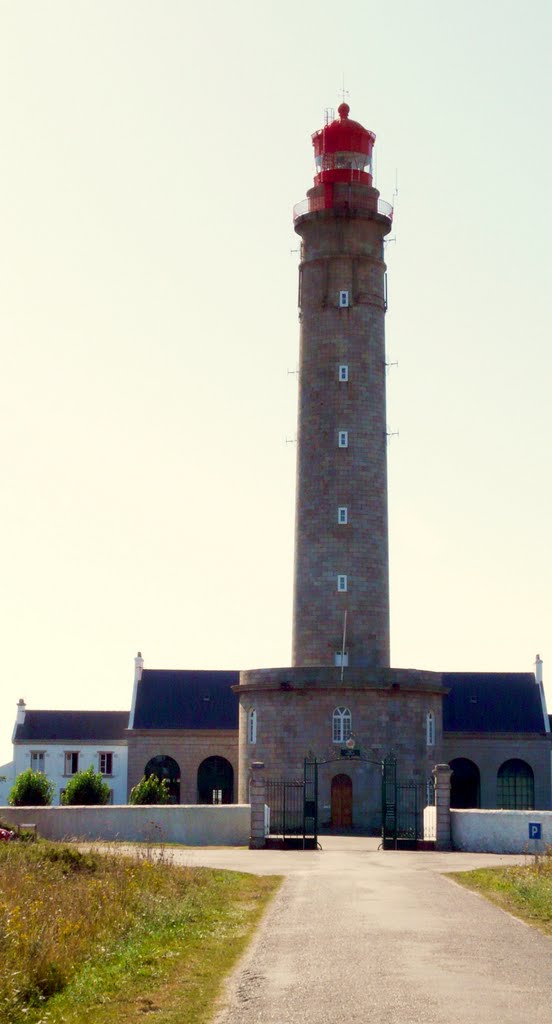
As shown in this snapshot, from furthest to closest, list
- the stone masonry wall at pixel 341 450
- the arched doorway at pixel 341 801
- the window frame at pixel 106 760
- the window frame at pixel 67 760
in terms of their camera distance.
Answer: the window frame at pixel 67 760
the window frame at pixel 106 760
the stone masonry wall at pixel 341 450
the arched doorway at pixel 341 801

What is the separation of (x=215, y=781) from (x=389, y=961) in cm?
4874

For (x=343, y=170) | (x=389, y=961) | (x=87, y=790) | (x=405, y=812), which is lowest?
A: (x=389, y=961)

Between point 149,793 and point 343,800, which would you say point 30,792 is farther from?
point 343,800

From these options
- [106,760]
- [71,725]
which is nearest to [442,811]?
[106,760]

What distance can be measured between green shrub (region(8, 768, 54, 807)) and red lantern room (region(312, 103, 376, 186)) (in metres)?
Answer: 28.4

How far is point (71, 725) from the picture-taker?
233ft

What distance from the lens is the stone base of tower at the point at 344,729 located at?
48.0 metres

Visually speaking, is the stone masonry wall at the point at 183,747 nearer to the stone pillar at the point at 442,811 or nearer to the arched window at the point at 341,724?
the arched window at the point at 341,724

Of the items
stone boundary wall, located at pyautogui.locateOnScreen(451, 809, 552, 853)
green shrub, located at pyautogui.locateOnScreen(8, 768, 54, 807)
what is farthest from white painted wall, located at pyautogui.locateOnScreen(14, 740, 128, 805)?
stone boundary wall, located at pyautogui.locateOnScreen(451, 809, 552, 853)

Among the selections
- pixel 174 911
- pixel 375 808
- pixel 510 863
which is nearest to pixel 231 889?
pixel 174 911

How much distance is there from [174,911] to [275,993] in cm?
653

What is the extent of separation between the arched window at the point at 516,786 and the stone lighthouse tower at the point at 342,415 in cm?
1622

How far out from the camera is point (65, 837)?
124 feet

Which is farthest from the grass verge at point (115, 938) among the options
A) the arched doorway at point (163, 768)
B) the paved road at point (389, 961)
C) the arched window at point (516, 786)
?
the arched window at point (516, 786)
